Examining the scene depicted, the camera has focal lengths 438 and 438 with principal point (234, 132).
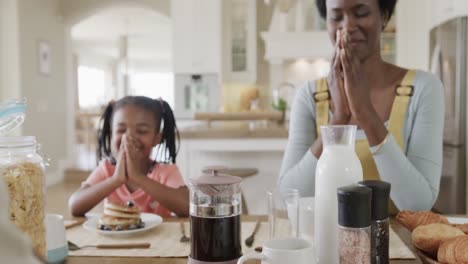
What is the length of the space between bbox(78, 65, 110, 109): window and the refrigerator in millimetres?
11545

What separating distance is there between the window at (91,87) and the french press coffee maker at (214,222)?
1341cm

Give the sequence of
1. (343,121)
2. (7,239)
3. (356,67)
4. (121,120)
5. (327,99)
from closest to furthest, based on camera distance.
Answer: (7,239)
(356,67)
(343,121)
(327,99)
(121,120)

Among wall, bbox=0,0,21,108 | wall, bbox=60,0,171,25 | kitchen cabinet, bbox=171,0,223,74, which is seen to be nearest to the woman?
kitchen cabinet, bbox=171,0,223,74

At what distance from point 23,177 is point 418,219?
2.62ft

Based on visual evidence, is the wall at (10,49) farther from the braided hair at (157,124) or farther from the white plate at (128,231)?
the white plate at (128,231)

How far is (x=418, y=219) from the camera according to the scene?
967 millimetres

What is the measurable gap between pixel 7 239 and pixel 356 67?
3.27 ft

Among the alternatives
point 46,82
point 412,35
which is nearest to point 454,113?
point 412,35

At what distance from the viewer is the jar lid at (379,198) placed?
2.16ft

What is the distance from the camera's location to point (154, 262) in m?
0.87

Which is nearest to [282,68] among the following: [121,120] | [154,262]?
[121,120]

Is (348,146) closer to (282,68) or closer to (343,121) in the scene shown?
(343,121)

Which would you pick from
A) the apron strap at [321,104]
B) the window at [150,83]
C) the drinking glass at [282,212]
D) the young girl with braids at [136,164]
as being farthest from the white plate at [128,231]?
the window at [150,83]

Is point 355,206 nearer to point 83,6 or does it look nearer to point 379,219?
point 379,219
